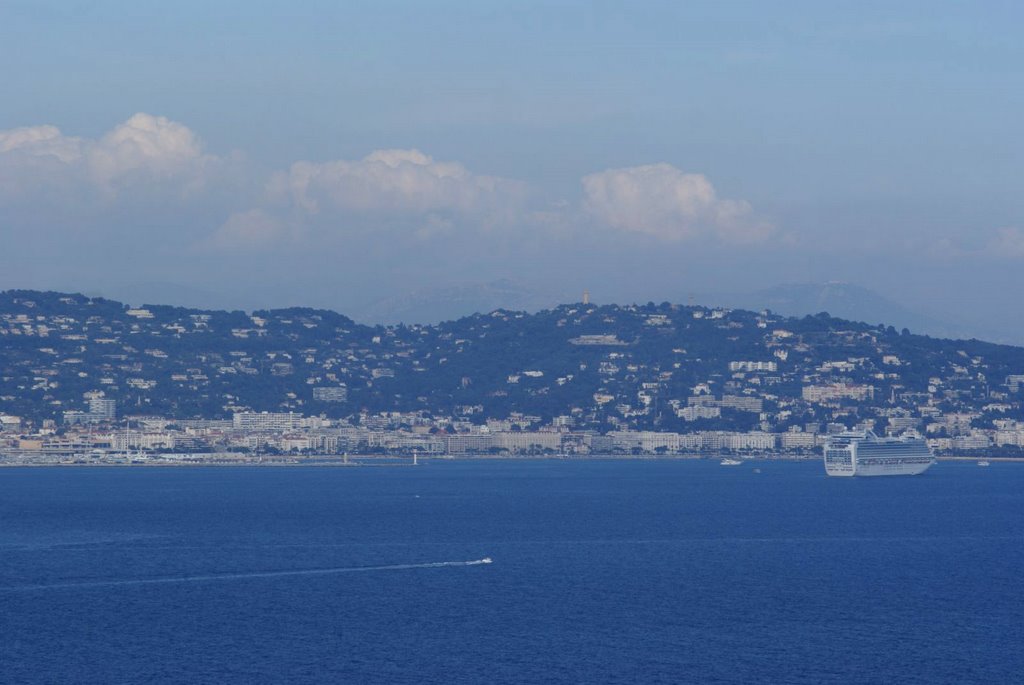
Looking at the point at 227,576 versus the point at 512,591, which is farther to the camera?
the point at 227,576

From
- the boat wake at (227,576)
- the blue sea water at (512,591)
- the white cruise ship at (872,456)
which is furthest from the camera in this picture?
the white cruise ship at (872,456)

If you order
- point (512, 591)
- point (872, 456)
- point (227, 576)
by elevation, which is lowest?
point (512, 591)

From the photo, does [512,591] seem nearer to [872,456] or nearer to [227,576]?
[227,576]

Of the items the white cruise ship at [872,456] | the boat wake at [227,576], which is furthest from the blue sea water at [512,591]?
the white cruise ship at [872,456]

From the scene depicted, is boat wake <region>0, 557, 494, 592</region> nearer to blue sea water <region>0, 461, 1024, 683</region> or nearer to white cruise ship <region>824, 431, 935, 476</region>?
blue sea water <region>0, 461, 1024, 683</region>

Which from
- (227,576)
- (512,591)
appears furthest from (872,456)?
(227,576)

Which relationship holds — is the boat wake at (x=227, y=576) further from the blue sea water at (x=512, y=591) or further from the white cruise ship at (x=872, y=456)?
the white cruise ship at (x=872, y=456)
